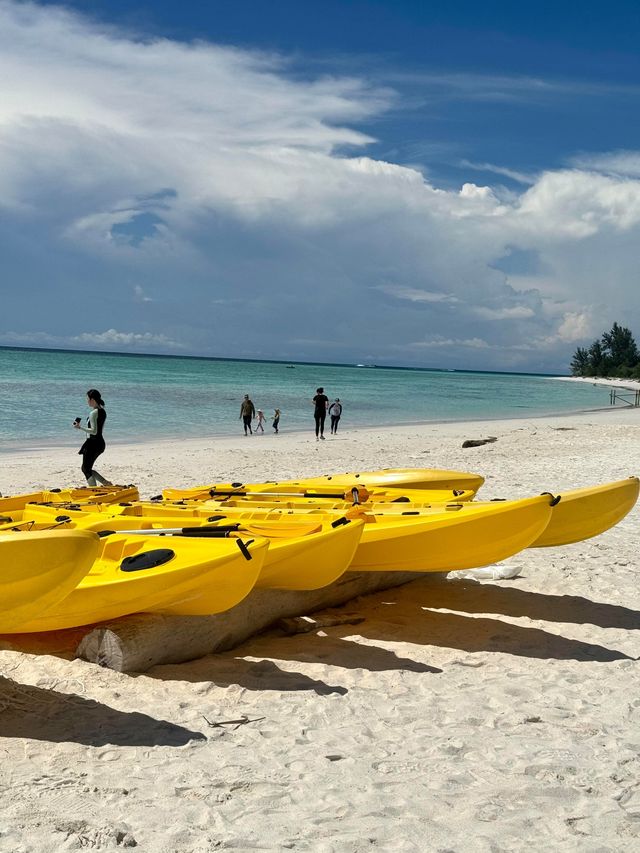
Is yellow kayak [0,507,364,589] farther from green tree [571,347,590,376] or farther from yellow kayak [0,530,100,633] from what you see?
green tree [571,347,590,376]

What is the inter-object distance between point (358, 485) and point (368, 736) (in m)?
4.17

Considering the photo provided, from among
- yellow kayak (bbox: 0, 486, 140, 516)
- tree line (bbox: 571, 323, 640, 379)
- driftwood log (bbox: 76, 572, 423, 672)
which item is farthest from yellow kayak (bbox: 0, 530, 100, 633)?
tree line (bbox: 571, 323, 640, 379)

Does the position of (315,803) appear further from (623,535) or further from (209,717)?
(623,535)

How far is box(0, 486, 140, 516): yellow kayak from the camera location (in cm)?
699

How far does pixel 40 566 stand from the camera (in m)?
3.71

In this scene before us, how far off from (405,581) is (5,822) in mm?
4425

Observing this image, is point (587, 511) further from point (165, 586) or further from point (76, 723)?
point (76, 723)

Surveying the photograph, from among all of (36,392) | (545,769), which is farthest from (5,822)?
(36,392)

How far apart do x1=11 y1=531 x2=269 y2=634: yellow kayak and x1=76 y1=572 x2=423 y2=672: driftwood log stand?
0.39 ft

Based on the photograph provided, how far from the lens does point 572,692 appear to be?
4.52 metres

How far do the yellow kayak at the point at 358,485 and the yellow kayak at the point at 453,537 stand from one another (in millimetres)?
1824

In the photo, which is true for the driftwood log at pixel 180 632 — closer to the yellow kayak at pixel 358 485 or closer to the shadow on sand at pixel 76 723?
the shadow on sand at pixel 76 723

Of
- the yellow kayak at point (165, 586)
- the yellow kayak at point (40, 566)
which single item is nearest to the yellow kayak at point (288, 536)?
the yellow kayak at point (165, 586)

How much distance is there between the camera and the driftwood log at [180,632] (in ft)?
15.1
